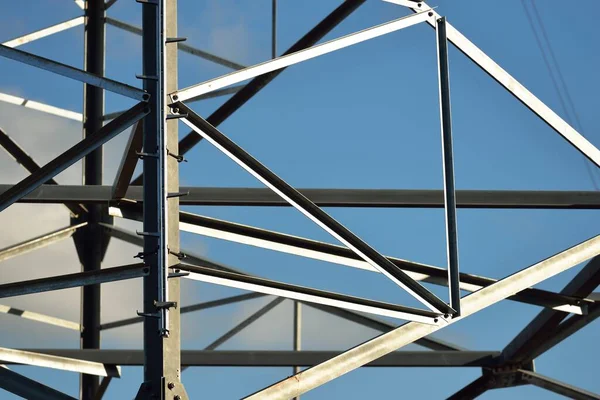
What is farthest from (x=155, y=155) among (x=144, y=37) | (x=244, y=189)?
(x=244, y=189)

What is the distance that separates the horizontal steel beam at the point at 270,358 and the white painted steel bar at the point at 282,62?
430cm

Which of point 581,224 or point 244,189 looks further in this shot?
point 581,224

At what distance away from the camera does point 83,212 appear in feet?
52.1

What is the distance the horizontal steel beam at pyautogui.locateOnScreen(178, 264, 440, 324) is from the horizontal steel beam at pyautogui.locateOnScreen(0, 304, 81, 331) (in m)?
7.57

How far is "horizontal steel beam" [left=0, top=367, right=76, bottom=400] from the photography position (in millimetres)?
9547

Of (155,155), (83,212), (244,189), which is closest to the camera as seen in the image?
(155,155)

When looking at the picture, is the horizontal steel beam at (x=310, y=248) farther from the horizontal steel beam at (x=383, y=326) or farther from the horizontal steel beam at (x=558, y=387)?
the horizontal steel beam at (x=383, y=326)

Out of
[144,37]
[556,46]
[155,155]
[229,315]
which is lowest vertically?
[155,155]

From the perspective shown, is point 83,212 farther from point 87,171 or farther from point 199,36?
point 199,36

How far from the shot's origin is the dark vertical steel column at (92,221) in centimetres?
1568

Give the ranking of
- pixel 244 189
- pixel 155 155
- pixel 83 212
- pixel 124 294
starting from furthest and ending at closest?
pixel 124 294
pixel 83 212
pixel 244 189
pixel 155 155

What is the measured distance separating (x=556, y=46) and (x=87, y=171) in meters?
6.42

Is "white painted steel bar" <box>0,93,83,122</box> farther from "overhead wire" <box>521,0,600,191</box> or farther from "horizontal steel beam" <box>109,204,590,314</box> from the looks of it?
"overhead wire" <box>521,0,600,191</box>

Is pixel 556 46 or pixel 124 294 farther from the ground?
pixel 556 46
